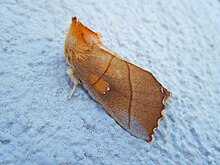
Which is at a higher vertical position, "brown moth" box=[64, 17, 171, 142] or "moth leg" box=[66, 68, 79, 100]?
"brown moth" box=[64, 17, 171, 142]

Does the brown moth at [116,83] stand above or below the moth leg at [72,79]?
above

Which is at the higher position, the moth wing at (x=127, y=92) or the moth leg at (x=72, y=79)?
the moth wing at (x=127, y=92)

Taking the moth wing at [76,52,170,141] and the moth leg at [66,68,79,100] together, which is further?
the moth leg at [66,68,79,100]

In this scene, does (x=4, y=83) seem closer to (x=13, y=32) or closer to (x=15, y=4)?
(x=13, y=32)

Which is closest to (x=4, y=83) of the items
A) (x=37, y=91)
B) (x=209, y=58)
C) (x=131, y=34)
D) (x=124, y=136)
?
(x=37, y=91)

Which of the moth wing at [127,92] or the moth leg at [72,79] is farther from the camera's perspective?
the moth leg at [72,79]

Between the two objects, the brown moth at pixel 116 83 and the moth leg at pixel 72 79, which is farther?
the moth leg at pixel 72 79
